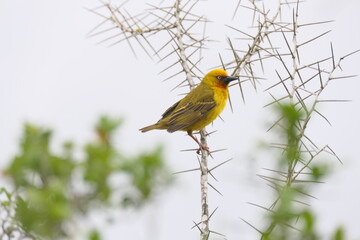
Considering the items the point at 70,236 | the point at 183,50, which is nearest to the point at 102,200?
the point at 70,236

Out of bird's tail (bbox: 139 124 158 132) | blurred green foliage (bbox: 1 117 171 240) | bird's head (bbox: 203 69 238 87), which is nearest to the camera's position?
blurred green foliage (bbox: 1 117 171 240)

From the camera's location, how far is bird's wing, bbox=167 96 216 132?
19.6 feet

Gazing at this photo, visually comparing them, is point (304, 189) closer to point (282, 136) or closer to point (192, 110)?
point (282, 136)

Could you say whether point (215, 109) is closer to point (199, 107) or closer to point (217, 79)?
point (199, 107)

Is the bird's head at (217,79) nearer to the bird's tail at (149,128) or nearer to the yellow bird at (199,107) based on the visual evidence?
the yellow bird at (199,107)

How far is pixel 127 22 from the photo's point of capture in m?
4.43

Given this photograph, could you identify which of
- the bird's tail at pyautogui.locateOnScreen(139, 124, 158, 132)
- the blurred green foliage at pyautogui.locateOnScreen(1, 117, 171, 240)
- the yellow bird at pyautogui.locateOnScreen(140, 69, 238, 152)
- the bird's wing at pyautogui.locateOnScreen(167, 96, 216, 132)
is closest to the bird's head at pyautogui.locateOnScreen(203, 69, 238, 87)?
the yellow bird at pyautogui.locateOnScreen(140, 69, 238, 152)

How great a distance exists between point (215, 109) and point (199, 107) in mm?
225

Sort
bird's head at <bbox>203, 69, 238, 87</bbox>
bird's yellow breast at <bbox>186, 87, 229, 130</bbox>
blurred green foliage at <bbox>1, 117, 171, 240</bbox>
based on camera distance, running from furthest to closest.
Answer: bird's head at <bbox>203, 69, 238, 87</bbox>
bird's yellow breast at <bbox>186, 87, 229, 130</bbox>
blurred green foliage at <bbox>1, 117, 171, 240</bbox>

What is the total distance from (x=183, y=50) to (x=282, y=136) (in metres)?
3.26

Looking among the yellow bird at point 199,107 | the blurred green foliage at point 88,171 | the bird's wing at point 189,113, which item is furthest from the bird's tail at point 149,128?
the blurred green foliage at point 88,171

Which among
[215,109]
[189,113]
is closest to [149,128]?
[189,113]

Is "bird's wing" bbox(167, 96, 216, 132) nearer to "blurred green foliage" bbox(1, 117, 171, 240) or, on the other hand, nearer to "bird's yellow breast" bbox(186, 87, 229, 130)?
"bird's yellow breast" bbox(186, 87, 229, 130)

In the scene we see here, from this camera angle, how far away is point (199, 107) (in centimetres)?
618
